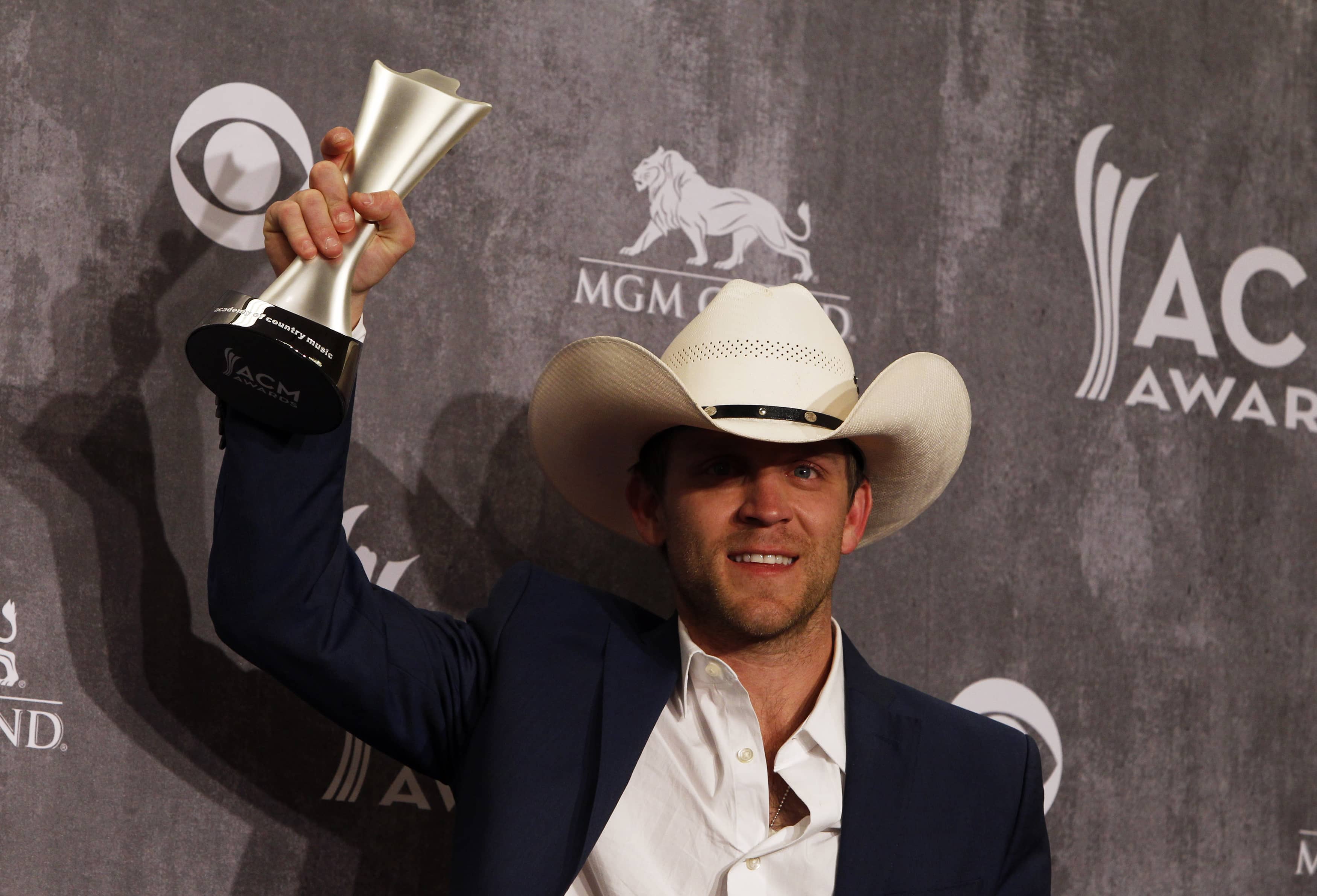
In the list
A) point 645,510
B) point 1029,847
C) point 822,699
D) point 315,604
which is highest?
point 645,510

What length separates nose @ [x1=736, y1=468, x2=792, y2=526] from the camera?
1706mm

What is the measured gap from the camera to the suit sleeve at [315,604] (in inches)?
57.7

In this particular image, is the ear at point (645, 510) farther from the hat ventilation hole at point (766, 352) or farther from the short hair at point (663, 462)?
the hat ventilation hole at point (766, 352)

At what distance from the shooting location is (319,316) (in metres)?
1.43

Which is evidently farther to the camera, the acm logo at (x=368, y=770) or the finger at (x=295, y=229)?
the acm logo at (x=368, y=770)

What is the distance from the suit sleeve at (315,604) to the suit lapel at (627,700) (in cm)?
22

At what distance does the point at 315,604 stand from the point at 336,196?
49 cm

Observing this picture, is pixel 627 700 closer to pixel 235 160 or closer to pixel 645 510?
pixel 645 510

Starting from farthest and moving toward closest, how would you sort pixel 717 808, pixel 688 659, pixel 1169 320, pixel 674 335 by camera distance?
pixel 1169 320 → pixel 674 335 → pixel 688 659 → pixel 717 808

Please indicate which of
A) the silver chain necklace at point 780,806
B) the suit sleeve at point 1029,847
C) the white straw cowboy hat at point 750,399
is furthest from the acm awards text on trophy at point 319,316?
the suit sleeve at point 1029,847

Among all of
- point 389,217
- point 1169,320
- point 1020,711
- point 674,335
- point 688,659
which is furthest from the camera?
point 1169,320

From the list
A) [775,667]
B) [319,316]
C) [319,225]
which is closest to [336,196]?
[319,225]

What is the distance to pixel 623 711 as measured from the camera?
171 centimetres

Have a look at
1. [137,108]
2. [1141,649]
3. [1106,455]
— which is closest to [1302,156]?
[1106,455]
